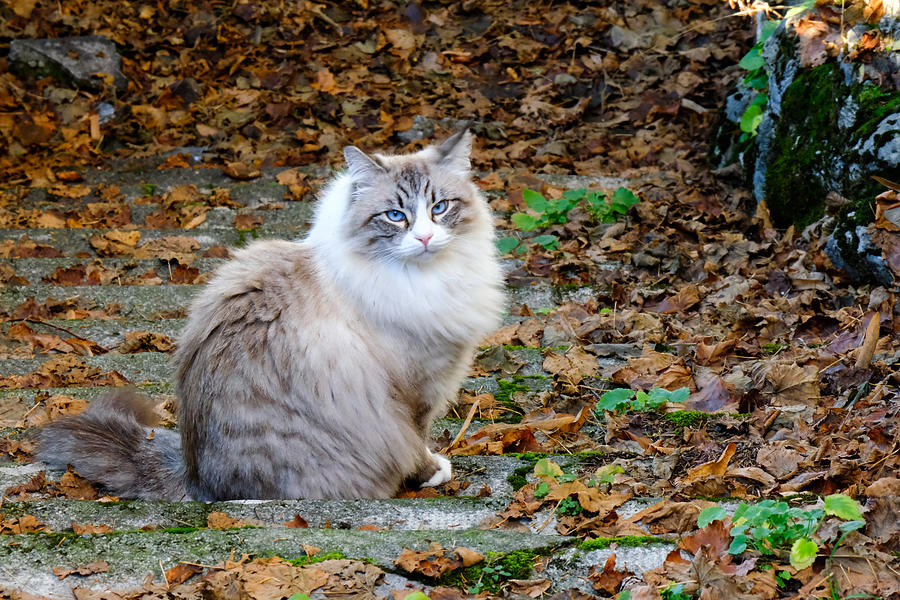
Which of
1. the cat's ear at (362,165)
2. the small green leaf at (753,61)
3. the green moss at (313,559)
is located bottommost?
the green moss at (313,559)

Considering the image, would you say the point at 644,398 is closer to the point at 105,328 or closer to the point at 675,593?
the point at 675,593

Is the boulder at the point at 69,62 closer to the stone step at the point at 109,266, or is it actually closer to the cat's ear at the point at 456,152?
the stone step at the point at 109,266

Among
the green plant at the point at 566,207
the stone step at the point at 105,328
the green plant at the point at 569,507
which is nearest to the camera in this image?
the green plant at the point at 569,507

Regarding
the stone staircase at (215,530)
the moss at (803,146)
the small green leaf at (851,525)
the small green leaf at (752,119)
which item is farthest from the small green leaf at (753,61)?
the small green leaf at (851,525)

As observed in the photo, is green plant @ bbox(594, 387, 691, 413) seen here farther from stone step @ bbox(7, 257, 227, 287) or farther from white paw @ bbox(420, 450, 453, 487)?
stone step @ bbox(7, 257, 227, 287)

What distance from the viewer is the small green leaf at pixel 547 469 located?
3.17 m

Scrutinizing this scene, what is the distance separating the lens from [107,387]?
4.28 meters

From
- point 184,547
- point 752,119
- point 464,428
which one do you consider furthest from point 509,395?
point 752,119

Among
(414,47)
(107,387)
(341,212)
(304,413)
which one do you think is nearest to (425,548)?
(304,413)

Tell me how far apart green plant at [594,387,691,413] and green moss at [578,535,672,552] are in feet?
3.79

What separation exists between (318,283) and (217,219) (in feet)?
10.7

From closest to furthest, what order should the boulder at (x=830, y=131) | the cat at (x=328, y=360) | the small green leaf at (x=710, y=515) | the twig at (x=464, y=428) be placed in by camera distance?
the small green leaf at (x=710, y=515) → the cat at (x=328, y=360) → the twig at (x=464, y=428) → the boulder at (x=830, y=131)

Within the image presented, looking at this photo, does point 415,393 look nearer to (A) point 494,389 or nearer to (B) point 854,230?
(A) point 494,389

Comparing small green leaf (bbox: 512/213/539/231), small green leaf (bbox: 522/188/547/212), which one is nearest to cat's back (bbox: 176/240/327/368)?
small green leaf (bbox: 512/213/539/231)
